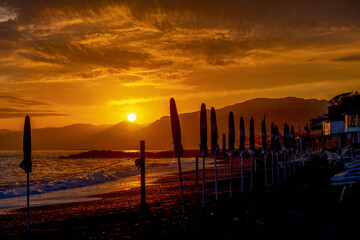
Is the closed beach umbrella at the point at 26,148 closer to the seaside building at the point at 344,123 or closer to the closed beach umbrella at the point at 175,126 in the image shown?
the closed beach umbrella at the point at 175,126

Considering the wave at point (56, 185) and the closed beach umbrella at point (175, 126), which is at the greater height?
the closed beach umbrella at point (175, 126)

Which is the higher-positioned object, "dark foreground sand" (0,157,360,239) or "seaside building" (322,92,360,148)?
"seaside building" (322,92,360,148)

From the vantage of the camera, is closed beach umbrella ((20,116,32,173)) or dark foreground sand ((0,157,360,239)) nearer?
dark foreground sand ((0,157,360,239))

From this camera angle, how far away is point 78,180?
37750mm

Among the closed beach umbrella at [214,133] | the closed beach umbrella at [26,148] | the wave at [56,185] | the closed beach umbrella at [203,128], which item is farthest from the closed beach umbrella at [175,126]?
the wave at [56,185]

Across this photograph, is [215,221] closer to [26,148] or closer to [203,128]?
[203,128]

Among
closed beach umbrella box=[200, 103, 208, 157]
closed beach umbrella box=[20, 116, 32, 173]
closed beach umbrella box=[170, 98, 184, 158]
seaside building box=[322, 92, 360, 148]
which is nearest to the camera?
closed beach umbrella box=[20, 116, 32, 173]

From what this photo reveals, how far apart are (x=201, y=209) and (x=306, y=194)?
5.60 meters

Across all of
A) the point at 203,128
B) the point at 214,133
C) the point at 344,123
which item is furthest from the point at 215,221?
the point at 344,123

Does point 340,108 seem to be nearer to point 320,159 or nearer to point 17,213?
point 320,159

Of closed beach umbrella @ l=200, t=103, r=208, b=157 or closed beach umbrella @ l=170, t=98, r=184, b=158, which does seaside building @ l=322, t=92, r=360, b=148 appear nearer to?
closed beach umbrella @ l=200, t=103, r=208, b=157

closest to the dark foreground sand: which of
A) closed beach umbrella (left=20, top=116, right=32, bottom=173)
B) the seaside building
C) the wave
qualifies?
closed beach umbrella (left=20, top=116, right=32, bottom=173)

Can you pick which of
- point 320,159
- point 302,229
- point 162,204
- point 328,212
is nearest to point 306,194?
point 328,212

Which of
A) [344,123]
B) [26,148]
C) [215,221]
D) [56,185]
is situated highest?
[344,123]
